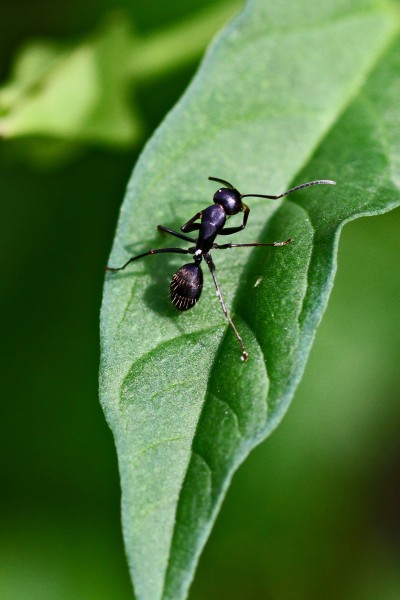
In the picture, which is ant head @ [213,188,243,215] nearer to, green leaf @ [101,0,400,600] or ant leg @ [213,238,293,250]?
green leaf @ [101,0,400,600]

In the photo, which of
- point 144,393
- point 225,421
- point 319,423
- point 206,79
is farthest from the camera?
point 319,423

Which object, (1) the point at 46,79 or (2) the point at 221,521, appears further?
(2) the point at 221,521

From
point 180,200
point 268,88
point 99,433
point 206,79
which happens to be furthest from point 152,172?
Answer: point 99,433

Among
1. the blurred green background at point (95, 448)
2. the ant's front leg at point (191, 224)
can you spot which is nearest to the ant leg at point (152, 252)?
the ant's front leg at point (191, 224)

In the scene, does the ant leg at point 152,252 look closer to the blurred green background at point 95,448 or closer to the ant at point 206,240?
the ant at point 206,240

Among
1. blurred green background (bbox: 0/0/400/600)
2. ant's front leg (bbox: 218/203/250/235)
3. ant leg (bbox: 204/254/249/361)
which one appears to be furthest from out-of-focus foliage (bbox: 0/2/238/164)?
ant leg (bbox: 204/254/249/361)

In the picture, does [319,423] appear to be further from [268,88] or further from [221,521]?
[268,88]

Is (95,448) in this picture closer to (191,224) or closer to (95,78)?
(191,224)

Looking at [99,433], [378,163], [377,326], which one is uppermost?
[378,163]
